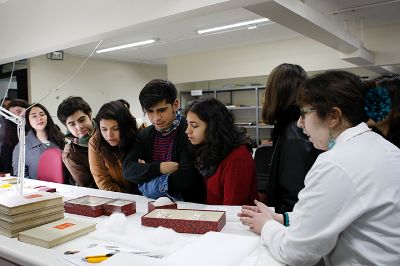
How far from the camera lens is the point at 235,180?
63.2 inches

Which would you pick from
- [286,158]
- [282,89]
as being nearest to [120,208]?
[286,158]

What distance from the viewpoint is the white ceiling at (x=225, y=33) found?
13.3ft

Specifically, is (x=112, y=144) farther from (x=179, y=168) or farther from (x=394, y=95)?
(x=394, y=95)

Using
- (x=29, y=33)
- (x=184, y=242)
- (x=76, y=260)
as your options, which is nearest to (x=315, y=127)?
(x=184, y=242)

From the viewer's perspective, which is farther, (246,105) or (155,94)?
(246,105)

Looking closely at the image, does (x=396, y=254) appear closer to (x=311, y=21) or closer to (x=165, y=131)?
(x=165, y=131)

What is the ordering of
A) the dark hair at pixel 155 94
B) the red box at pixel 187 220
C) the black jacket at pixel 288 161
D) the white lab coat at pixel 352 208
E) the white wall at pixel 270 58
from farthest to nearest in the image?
the white wall at pixel 270 58
the dark hair at pixel 155 94
the black jacket at pixel 288 161
the red box at pixel 187 220
the white lab coat at pixel 352 208

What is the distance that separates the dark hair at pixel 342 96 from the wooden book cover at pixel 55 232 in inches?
40.7

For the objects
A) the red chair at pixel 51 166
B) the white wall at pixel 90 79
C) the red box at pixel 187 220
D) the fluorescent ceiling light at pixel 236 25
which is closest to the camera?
the red box at pixel 187 220

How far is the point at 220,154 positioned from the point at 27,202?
0.91 m

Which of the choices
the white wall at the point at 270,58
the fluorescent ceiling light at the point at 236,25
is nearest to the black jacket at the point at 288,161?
the fluorescent ceiling light at the point at 236,25

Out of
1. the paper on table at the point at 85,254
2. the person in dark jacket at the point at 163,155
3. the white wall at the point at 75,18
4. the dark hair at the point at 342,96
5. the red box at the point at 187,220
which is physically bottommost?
the paper on table at the point at 85,254

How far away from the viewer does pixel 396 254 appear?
93 centimetres

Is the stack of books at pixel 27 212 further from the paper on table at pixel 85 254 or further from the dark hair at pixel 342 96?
the dark hair at pixel 342 96
